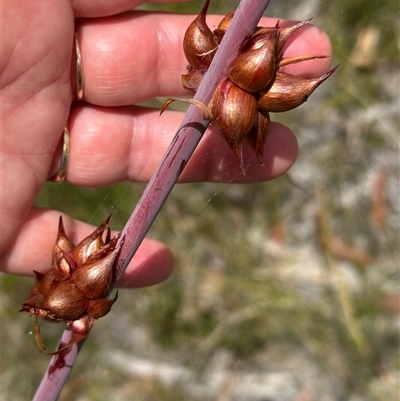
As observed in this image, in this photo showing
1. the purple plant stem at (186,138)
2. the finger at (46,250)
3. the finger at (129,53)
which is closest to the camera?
the purple plant stem at (186,138)

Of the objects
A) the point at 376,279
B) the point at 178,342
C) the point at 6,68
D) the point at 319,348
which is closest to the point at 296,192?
the point at 376,279

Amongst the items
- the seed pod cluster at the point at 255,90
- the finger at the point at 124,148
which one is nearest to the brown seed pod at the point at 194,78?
the seed pod cluster at the point at 255,90

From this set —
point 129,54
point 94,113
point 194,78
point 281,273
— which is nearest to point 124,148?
point 94,113

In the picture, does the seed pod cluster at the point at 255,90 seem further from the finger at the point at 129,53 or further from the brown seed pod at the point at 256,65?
the finger at the point at 129,53

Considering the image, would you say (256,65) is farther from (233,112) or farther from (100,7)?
(100,7)

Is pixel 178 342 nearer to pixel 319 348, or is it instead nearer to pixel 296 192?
pixel 319 348

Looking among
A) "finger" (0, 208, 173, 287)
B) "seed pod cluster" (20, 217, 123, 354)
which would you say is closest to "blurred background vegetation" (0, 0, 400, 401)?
"finger" (0, 208, 173, 287)
